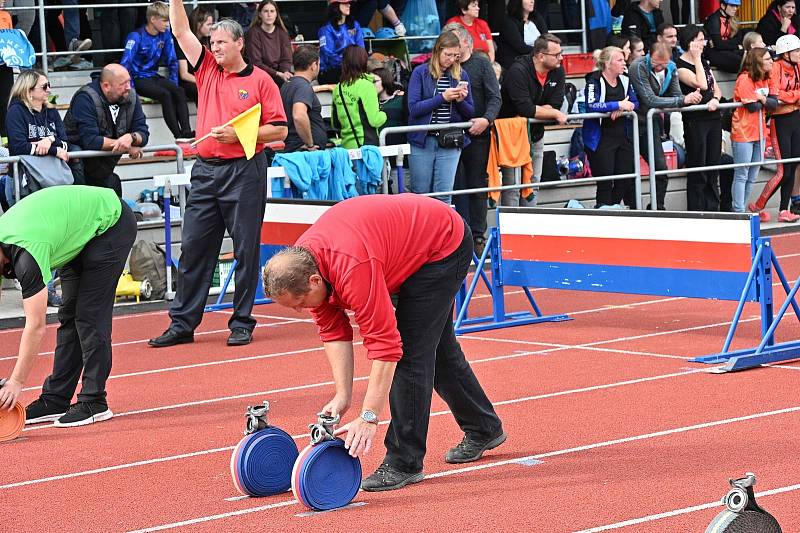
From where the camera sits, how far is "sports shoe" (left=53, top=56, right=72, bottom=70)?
15.8 meters

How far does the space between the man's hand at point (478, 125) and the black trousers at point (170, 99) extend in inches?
130

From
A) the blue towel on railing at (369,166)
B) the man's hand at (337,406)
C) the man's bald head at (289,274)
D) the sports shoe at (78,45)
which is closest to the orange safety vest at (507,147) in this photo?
Result: the blue towel on railing at (369,166)

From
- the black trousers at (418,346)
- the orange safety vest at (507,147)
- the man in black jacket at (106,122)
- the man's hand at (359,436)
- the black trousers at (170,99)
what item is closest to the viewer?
the man's hand at (359,436)

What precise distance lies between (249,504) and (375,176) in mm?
7804

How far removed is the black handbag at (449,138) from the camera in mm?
13852

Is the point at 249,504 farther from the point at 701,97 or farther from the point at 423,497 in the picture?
the point at 701,97

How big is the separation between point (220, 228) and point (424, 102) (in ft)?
12.9

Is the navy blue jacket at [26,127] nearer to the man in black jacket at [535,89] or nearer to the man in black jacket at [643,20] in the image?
the man in black jacket at [535,89]

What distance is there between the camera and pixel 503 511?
5.62 m

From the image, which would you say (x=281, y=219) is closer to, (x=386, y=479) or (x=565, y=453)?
(x=565, y=453)

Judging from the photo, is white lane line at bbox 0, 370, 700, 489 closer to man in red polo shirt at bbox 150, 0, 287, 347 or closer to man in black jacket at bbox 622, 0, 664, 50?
man in red polo shirt at bbox 150, 0, 287, 347

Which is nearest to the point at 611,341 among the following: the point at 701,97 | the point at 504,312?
the point at 504,312

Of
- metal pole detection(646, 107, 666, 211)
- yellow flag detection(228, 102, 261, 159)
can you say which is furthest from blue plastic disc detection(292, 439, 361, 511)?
metal pole detection(646, 107, 666, 211)

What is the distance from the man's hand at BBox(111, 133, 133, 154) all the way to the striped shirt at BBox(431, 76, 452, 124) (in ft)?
10.2
